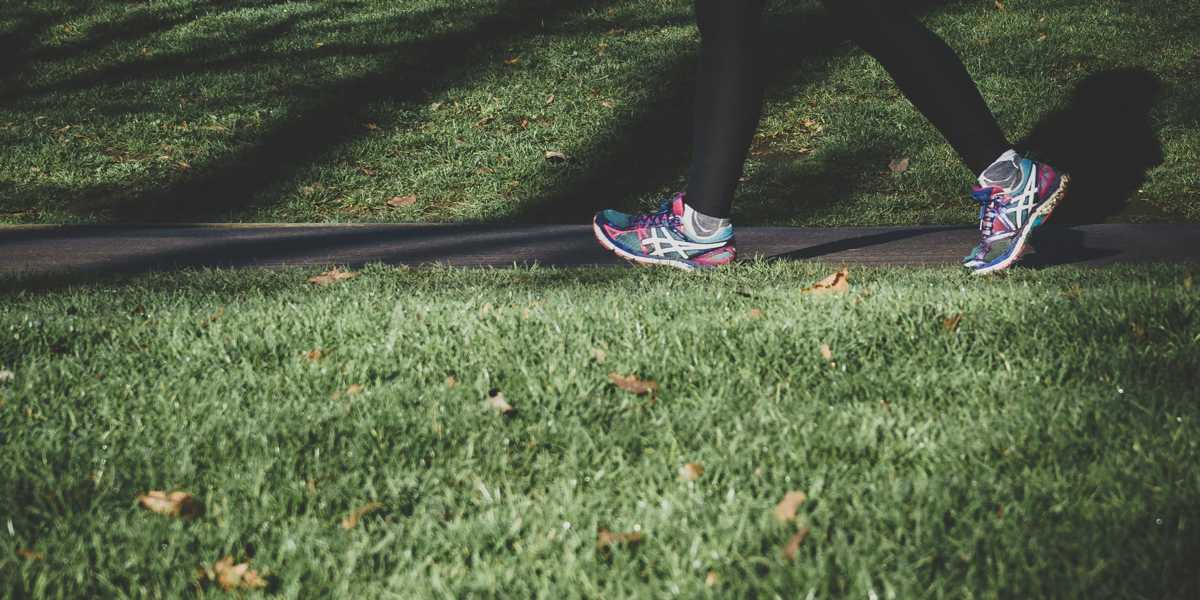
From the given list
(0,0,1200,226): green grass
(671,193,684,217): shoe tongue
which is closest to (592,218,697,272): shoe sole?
(671,193,684,217): shoe tongue

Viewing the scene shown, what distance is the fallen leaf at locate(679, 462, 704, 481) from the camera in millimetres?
1779

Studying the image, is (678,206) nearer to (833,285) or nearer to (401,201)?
(833,285)

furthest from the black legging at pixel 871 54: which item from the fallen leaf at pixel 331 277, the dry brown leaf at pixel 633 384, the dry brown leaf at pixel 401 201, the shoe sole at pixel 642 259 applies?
the dry brown leaf at pixel 401 201

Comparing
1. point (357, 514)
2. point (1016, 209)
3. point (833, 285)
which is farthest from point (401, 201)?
point (357, 514)

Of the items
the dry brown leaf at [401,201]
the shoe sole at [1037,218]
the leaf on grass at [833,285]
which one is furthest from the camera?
the dry brown leaf at [401,201]

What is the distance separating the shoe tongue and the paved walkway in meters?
0.69

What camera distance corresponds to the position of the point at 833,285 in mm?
3287

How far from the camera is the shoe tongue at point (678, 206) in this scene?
344 centimetres

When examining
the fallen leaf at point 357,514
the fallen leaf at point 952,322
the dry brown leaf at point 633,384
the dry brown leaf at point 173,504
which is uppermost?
the dry brown leaf at point 173,504

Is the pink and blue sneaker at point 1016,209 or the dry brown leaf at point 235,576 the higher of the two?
the dry brown leaf at point 235,576

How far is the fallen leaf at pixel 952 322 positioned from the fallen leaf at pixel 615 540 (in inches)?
48.0

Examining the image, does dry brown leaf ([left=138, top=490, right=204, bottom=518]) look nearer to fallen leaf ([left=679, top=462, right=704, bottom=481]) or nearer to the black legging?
fallen leaf ([left=679, top=462, right=704, bottom=481])

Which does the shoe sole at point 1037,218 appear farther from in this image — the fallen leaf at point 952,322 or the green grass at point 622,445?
the fallen leaf at point 952,322

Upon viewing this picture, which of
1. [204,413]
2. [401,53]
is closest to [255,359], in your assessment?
[204,413]
